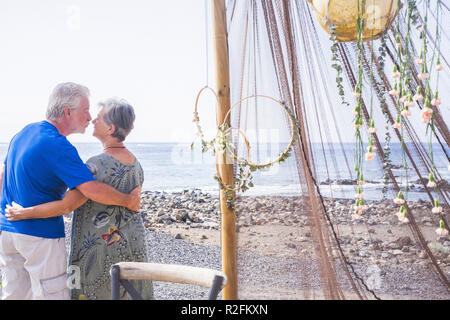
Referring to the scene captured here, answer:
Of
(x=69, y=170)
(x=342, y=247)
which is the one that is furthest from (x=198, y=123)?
(x=342, y=247)

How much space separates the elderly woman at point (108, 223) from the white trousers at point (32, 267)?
64mm

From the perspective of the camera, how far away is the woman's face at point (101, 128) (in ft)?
5.66

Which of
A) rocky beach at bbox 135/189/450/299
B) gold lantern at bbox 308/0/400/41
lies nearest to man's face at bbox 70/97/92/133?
rocky beach at bbox 135/189/450/299

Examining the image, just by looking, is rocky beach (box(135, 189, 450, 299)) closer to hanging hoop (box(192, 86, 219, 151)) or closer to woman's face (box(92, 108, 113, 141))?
hanging hoop (box(192, 86, 219, 151))

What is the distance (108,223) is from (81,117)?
0.47m

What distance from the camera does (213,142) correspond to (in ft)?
6.09

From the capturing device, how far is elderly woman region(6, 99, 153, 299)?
1664 mm

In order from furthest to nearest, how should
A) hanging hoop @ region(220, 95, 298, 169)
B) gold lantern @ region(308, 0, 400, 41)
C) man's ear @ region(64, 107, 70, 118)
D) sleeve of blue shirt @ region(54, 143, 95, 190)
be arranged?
1. hanging hoop @ region(220, 95, 298, 169)
2. man's ear @ region(64, 107, 70, 118)
3. sleeve of blue shirt @ region(54, 143, 95, 190)
4. gold lantern @ region(308, 0, 400, 41)

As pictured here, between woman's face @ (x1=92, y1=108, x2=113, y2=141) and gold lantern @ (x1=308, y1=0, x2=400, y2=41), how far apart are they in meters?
1.00

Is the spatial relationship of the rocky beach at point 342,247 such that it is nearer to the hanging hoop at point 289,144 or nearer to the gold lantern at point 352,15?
the hanging hoop at point 289,144

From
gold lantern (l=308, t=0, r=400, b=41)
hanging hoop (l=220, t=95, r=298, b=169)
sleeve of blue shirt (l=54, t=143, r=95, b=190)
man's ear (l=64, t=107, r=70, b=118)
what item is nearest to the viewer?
gold lantern (l=308, t=0, r=400, b=41)

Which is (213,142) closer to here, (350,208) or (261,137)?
(261,137)

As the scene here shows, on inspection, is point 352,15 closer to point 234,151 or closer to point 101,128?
point 234,151

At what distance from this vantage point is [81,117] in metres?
1.69
